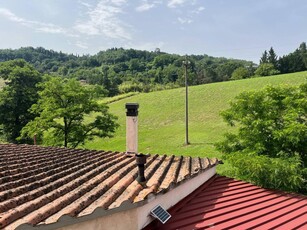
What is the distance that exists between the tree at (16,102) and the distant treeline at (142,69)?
2212cm

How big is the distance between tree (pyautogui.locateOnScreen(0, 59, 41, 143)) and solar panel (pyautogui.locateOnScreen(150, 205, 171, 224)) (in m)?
26.2

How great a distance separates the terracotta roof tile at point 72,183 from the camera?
3.50m

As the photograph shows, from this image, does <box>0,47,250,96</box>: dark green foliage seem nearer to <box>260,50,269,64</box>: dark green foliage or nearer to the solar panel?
<box>260,50,269,64</box>: dark green foliage

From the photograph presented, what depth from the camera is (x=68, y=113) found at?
20359 millimetres

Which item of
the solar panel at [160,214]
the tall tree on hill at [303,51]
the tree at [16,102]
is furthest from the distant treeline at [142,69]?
the solar panel at [160,214]

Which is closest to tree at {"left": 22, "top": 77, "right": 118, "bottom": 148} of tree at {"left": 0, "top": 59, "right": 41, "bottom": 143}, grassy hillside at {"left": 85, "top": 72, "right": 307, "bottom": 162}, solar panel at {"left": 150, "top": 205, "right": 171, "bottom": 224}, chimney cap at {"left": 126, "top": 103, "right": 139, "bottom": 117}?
grassy hillside at {"left": 85, "top": 72, "right": 307, "bottom": 162}

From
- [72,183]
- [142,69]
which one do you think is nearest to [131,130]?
[72,183]

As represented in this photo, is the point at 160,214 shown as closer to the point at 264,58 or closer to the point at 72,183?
the point at 72,183

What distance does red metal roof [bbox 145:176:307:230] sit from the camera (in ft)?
17.9

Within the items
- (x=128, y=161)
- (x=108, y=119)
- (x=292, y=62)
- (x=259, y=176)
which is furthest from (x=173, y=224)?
(x=292, y=62)

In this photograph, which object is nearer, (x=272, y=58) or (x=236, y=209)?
(x=236, y=209)

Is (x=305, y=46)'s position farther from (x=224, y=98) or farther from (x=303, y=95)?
(x=303, y=95)

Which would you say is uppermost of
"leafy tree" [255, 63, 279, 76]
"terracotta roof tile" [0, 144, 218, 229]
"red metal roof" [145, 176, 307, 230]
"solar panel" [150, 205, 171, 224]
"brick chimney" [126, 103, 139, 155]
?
"leafy tree" [255, 63, 279, 76]

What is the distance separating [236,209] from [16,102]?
27.8 m
